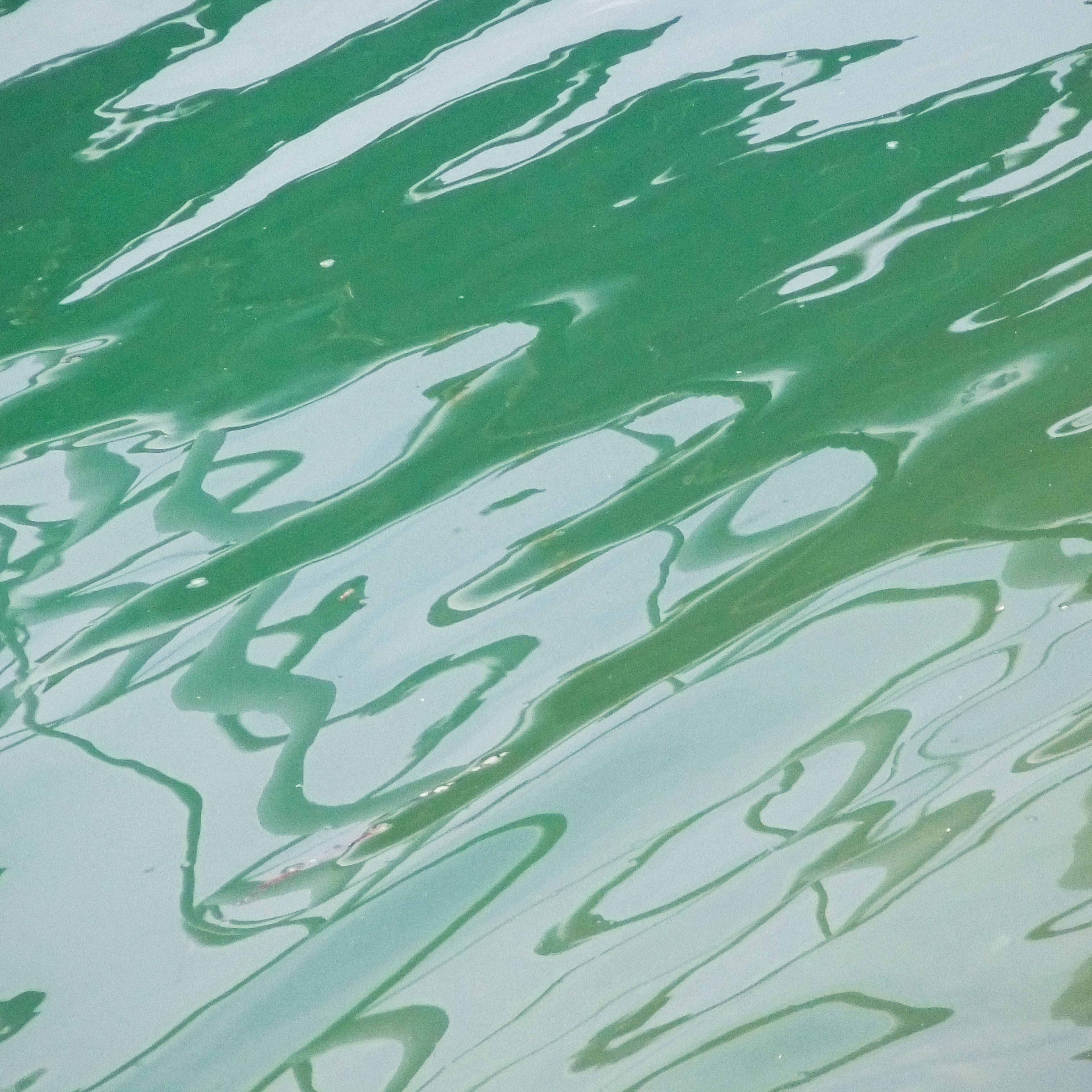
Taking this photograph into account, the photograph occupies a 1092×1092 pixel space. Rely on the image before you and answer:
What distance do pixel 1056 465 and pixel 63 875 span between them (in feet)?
3.66

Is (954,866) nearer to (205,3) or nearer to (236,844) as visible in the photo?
(236,844)

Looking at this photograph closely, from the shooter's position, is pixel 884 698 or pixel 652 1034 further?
pixel 884 698

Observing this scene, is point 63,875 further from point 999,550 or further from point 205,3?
point 205,3

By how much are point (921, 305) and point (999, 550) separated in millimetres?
336

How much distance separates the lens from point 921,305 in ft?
4.59

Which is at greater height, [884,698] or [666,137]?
[666,137]

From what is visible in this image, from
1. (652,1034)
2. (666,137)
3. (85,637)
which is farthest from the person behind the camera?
(666,137)

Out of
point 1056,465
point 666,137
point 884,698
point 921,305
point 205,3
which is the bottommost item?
point 884,698

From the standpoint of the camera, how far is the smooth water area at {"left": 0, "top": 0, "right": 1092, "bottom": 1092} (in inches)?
42.0

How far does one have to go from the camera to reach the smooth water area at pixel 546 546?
107cm

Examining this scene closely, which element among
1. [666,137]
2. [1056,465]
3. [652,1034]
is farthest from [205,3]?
[652,1034]

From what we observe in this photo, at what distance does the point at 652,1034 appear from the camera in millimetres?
1036

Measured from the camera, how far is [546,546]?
1291 millimetres

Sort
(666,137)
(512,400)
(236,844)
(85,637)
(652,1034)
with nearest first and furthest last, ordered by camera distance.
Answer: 1. (652,1034)
2. (236,844)
3. (85,637)
4. (512,400)
5. (666,137)
